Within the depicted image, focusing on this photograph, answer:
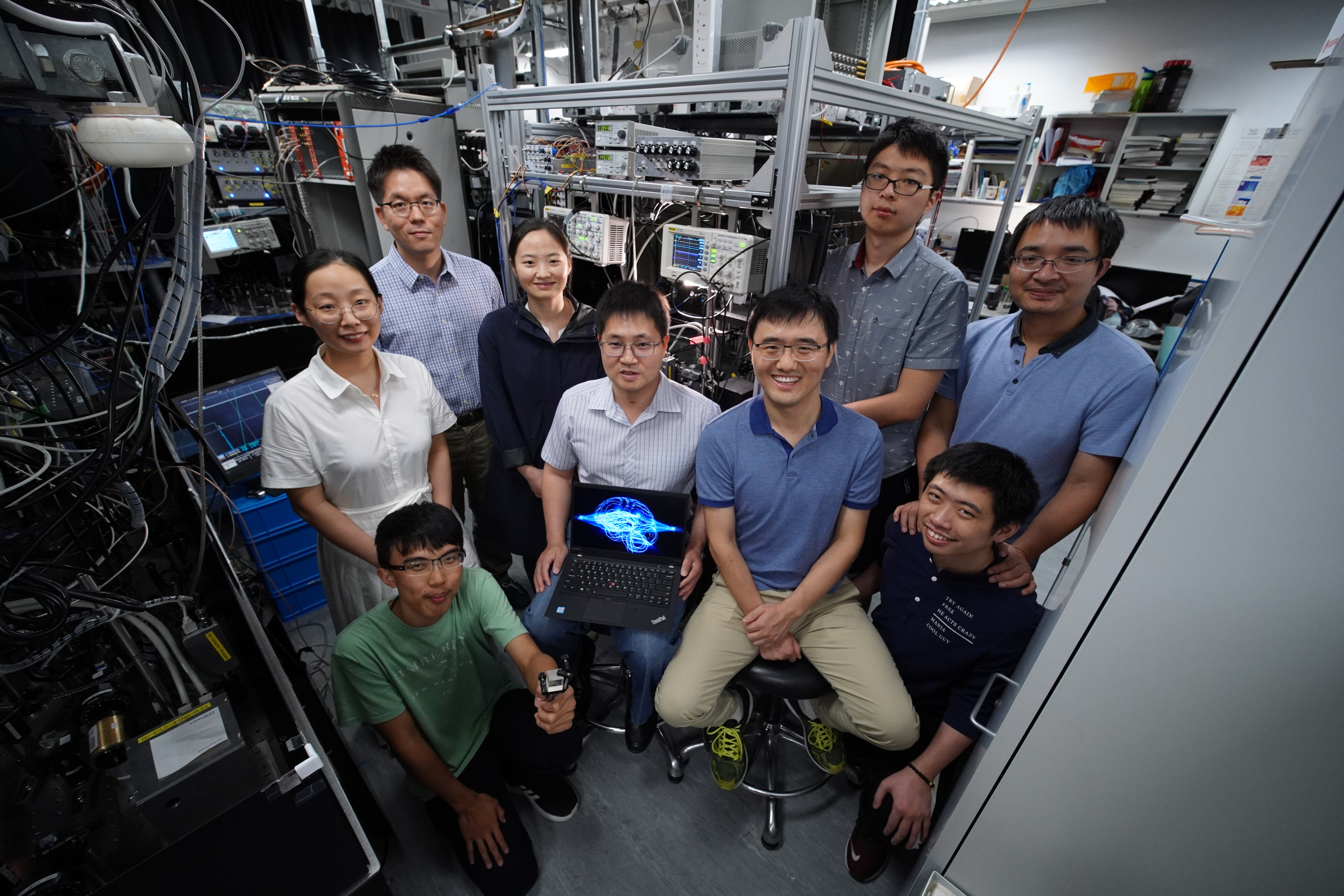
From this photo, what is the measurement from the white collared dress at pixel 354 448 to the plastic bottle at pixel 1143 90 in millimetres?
6121

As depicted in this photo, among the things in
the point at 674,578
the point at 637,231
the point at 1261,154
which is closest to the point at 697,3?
the point at 637,231

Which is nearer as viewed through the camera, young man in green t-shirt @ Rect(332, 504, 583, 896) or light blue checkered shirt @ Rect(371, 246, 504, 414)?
young man in green t-shirt @ Rect(332, 504, 583, 896)

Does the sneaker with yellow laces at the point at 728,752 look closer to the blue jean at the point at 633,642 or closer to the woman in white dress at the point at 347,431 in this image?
the blue jean at the point at 633,642

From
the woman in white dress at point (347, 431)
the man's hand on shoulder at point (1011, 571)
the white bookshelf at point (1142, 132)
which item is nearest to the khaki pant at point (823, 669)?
the man's hand on shoulder at point (1011, 571)

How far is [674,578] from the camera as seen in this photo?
147cm

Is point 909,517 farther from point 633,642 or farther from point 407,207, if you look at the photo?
point 407,207

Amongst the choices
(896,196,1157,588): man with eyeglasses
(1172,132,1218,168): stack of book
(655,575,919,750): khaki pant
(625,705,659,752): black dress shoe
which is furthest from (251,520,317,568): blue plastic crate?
(1172,132,1218,168): stack of book

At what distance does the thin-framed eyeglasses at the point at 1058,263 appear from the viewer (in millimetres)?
1301

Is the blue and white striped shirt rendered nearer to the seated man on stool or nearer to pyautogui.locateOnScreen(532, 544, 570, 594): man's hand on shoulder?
pyautogui.locateOnScreen(532, 544, 570, 594): man's hand on shoulder

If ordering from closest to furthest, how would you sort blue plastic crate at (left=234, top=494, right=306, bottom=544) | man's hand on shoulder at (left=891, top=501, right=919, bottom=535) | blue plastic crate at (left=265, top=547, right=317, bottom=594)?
man's hand on shoulder at (left=891, top=501, right=919, bottom=535), blue plastic crate at (left=234, top=494, right=306, bottom=544), blue plastic crate at (left=265, top=547, right=317, bottom=594)

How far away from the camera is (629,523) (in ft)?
4.83

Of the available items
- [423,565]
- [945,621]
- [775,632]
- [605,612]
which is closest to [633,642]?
[605,612]

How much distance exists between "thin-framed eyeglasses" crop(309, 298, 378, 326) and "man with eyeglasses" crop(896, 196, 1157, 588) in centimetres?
154

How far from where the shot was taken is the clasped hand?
1.36 m
